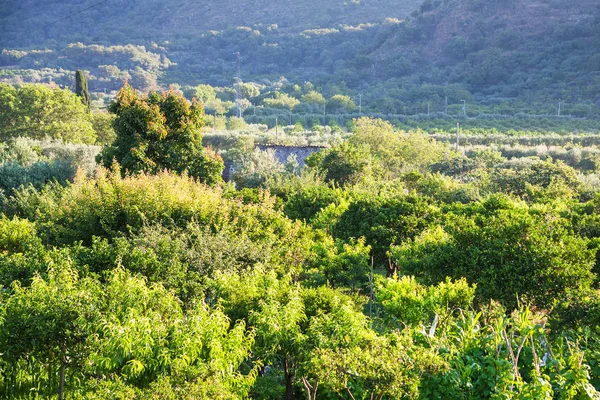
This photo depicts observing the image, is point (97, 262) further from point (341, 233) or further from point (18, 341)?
point (341, 233)

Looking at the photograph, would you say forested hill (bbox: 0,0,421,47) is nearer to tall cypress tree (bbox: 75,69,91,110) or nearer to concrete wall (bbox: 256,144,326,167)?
tall cypress tree (bbox: 75,69,91,110)

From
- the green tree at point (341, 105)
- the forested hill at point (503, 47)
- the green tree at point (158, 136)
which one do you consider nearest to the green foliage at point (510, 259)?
the green tree at point (158, 136)

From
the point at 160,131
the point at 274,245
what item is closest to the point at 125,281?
the point at 274,245

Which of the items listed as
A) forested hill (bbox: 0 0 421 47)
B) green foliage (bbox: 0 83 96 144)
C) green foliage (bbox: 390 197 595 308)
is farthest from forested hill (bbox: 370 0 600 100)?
green foliage (bbox: 390 197 595 308)

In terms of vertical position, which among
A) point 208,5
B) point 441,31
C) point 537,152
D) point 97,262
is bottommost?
point 537,152

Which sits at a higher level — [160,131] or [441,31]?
[441,31]

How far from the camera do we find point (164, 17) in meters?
134

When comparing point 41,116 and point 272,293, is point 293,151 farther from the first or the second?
point 272,293

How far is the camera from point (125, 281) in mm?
8164

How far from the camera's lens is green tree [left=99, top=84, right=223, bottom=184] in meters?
17.5

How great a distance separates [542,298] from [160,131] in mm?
12009

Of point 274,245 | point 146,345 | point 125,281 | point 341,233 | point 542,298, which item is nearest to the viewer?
point 146,345

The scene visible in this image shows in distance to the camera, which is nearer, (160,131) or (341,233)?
(341,233)

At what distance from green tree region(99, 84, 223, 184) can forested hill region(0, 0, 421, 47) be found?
346 ft
